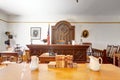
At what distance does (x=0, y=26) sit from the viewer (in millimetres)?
7594

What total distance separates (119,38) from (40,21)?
4388 mm

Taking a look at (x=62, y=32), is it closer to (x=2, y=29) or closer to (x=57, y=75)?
(x=2, y=29)

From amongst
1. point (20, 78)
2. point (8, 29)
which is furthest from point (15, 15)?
point (20, 78)

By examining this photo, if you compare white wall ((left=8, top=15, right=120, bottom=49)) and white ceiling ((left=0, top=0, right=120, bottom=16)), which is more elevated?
white ceiling ((left=0, top=0, right=120, bottom=16))

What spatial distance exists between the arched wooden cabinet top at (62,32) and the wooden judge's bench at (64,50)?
8.69 ft

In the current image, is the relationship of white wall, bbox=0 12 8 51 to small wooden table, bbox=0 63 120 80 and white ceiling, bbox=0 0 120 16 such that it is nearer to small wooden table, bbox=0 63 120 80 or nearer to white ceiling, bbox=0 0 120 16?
Result: white ceiling, bbox=0 0 120 16

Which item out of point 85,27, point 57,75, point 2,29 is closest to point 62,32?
point 85,27

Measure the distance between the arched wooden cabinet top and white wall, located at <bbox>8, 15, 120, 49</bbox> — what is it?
16.3 inches

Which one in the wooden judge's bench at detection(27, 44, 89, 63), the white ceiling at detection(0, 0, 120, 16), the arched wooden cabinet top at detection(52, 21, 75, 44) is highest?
the white ceiling at detection(0, 0, 120, 16)

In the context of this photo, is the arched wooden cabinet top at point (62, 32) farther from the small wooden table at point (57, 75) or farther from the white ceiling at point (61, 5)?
the small wooden table at point (57, 75)

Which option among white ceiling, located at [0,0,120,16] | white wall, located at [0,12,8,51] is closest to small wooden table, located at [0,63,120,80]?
white ceiling, located at [0,0,120,16]

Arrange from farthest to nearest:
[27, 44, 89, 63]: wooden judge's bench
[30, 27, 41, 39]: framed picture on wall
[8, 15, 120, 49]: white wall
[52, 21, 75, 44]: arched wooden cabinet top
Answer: [30, 27, 41, 39]: framed picture on wall, [8, 15, 120, 49]: white wall, [52, 21, 75, 44]: arched wooden cabinet top, [27, 44, 89, 63]: wooden judge's bench

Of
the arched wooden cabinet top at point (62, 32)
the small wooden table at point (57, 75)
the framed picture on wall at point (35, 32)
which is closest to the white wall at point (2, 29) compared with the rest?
the framed picture on wall at point (35, 32)

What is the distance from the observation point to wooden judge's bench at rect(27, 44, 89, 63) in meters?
5.41
